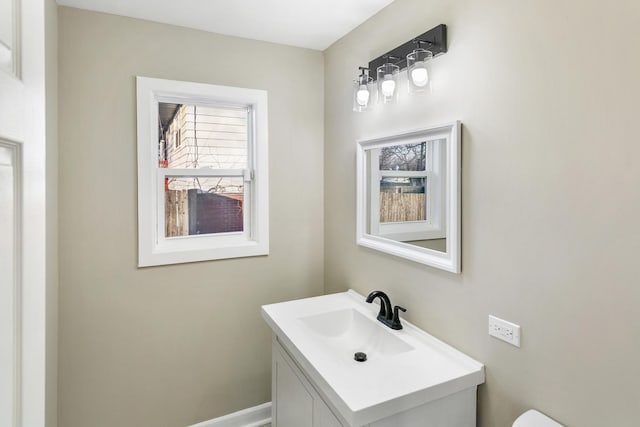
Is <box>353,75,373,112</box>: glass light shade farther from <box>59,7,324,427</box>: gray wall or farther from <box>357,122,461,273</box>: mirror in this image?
<box>59,7,324,427</box>: gray wall

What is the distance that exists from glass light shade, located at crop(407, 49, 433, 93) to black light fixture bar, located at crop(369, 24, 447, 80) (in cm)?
3

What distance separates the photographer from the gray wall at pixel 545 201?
99cm

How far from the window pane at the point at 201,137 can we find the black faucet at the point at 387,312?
1299 mm

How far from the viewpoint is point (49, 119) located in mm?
1642

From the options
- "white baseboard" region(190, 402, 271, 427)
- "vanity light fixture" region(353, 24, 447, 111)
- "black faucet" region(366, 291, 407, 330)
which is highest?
"vanity light fixture" region(353, 24, 447, 111)

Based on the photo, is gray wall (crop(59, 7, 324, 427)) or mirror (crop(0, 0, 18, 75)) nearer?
mirror (crop(0, 0, 18, 75))

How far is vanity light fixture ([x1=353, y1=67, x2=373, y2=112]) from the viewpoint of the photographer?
1.95 m

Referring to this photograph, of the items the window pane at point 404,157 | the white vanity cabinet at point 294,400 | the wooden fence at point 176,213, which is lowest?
the white vanity cabinet at point 294,400

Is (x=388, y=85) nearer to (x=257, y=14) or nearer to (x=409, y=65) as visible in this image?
(x=409, y=65)

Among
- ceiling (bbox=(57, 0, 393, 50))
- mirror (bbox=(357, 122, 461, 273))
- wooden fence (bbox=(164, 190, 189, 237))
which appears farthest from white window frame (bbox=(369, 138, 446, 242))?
wooden fence (bbox=(164, 190, 189, 237))

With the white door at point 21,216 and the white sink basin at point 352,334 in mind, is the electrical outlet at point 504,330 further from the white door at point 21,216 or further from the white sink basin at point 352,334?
the white door at point 21,216

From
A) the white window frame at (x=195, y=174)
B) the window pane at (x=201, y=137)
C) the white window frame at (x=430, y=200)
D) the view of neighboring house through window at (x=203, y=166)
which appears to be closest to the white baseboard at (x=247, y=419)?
the white window frame at (x=195, y=174)

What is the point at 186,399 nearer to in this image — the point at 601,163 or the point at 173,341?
the point at 173,341

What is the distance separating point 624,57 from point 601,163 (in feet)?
0.95
